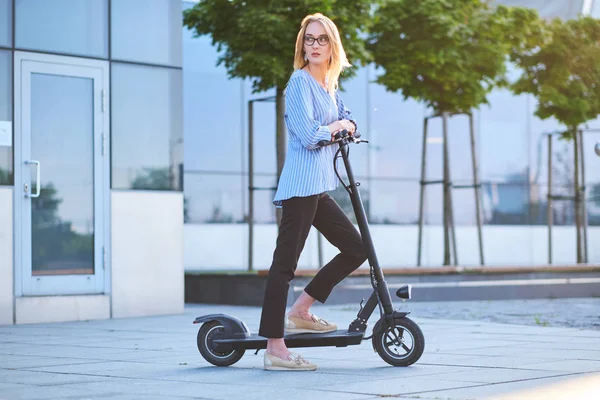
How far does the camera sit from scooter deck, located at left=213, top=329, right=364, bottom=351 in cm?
531

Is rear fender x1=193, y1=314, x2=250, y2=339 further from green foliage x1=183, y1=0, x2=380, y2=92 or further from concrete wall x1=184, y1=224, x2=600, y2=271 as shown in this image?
concrete wall x1=184, y1=224, x2=600, y2=271

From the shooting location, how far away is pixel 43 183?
31.1 ft

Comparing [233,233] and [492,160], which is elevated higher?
[492,160]

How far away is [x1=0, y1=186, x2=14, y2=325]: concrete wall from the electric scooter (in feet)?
13.5

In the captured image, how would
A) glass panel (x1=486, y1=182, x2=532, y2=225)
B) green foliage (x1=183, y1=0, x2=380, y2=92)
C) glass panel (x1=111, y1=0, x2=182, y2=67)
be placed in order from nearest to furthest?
glass panel (x1=111, y1=0, x2=182, y2=67), green foliage (x1=183, y1=0, x2=380, y2=92), glass panel (x1=486, y1=182, x2=532, y2=225)

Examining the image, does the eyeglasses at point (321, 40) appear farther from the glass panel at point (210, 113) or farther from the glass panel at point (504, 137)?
the glass panel at point (504, 137)

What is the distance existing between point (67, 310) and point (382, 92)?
10564mm

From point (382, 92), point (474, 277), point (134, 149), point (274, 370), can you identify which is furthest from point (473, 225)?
point (274, 370)

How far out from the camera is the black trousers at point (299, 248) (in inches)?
207

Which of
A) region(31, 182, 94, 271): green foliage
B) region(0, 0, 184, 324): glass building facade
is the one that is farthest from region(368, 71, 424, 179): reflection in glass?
region(31, 182, 94, 271): green foliage

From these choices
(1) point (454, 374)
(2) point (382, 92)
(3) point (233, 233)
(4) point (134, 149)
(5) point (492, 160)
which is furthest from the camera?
(5) point (492, 160)

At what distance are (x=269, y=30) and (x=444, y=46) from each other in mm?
3125

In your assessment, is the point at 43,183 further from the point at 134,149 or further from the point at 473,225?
the point at 473,225

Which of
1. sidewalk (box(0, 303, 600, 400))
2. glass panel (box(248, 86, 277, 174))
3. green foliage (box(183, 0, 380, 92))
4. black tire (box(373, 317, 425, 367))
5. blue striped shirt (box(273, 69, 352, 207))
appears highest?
green foliage (box(183, 0, 380, 92))
